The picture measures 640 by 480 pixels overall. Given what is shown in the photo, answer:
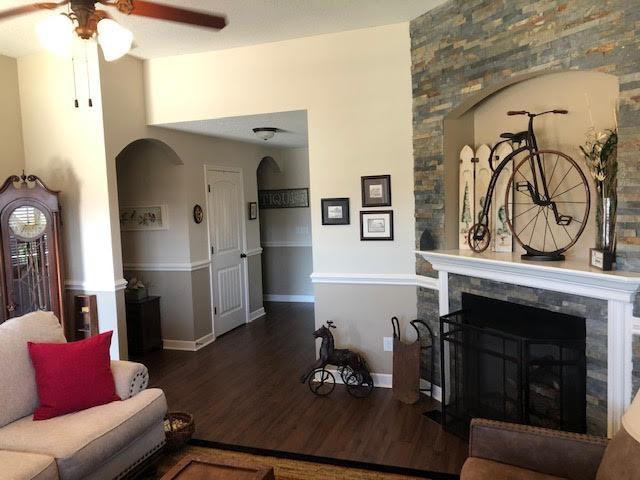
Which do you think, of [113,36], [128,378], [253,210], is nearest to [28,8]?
[113,36]

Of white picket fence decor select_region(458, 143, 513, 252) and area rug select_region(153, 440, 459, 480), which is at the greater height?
white picket fence decor select_region(458, 143, 513, 252)

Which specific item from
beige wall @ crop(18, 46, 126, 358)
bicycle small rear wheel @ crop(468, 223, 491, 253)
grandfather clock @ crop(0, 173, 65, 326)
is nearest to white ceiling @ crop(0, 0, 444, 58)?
beige wall @ crop(18, 46, 126, 358)

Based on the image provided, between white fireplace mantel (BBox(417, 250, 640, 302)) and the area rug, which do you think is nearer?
white fireplace mantel (BBox(417, 250, 640, 302))

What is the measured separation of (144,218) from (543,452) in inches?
170

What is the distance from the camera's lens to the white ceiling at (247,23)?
3.24m

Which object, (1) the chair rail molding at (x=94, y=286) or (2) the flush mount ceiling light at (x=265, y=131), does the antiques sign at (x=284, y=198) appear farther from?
(1) the chair rail molding at (x=94, y=286)

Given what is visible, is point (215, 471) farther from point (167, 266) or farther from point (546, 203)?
point (167, 266)

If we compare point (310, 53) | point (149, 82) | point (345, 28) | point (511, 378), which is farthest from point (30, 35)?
point (511, 378)

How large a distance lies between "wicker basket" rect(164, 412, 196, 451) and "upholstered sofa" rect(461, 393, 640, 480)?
1.80 meters

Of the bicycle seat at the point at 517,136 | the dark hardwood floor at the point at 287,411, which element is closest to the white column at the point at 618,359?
the dark hardwood floor at the point at 287,411

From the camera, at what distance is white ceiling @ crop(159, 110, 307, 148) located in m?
4.20

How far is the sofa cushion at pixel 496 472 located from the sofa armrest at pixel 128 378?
73.0 inches

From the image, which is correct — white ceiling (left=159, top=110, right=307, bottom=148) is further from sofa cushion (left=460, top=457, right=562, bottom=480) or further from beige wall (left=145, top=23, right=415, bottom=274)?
sofa cushion (left=460, top=457, right=562, bottom=480)

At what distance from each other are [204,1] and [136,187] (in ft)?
8.28
